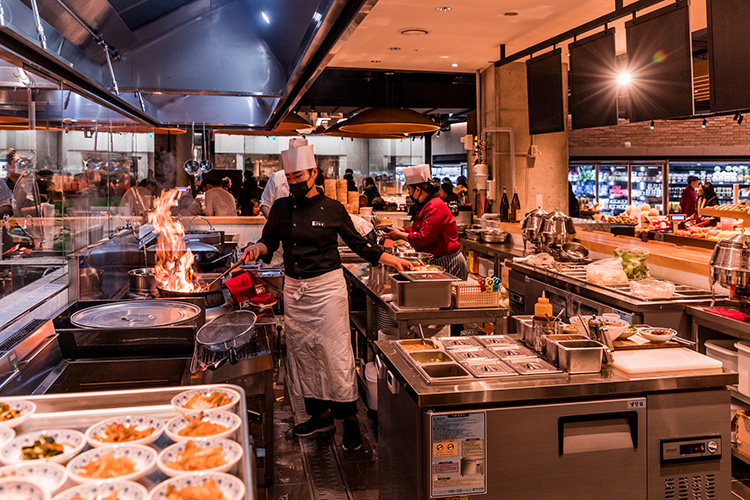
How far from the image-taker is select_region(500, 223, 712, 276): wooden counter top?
4176mm

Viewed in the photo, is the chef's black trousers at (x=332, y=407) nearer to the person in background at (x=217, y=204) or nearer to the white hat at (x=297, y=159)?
the white hat at (x=297, y=159)

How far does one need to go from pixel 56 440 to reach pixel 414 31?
5900 mm

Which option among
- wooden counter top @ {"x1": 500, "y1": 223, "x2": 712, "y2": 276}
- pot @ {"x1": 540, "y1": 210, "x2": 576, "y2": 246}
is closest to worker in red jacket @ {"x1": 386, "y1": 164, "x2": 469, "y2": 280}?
pot @ {"x1": 540, "y1": 210, "x2": 576, "y2": 246}

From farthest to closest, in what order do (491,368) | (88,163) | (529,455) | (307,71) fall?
(88,163) < (307,71) < (491,368) < (529,455)

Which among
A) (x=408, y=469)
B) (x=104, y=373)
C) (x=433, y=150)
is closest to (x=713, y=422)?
(x=408, y=469)

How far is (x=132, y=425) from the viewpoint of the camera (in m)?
1.41

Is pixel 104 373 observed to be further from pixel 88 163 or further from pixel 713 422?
pixel 713 422

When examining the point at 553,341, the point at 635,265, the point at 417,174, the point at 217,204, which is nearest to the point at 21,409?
the point at 553,341

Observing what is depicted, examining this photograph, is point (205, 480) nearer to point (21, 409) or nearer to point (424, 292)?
point (21, 409)

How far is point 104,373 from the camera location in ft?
7.13

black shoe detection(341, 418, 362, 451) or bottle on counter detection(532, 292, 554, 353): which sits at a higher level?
bottle on counter detection(532, 292, 554, 353)

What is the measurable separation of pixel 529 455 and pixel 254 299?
5.70ft

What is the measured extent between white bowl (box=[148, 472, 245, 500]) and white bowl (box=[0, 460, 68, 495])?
198 millimetres

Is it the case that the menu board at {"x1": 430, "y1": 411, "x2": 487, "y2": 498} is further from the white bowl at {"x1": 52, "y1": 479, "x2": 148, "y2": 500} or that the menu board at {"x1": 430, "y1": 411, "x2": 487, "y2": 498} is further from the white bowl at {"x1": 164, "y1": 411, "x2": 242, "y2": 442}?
the white bowl at {"x1": 52, "y1": 479, "x2": 148, "y2": 500}
